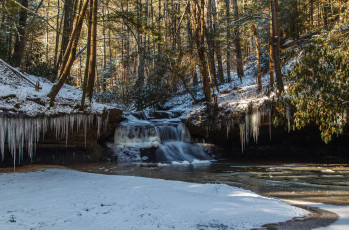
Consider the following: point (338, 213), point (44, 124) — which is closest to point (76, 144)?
point (44, 124)

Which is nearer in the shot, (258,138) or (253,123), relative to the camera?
(253,123)

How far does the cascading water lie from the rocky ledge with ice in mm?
859

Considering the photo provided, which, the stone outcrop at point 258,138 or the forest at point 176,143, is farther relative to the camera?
the stone outcrop at point 258,138

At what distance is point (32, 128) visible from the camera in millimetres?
9258

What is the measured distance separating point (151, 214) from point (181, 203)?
712mm

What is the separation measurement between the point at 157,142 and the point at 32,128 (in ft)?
19.9

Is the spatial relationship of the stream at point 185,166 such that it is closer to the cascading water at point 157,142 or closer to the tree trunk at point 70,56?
the cascading water at point 157,142

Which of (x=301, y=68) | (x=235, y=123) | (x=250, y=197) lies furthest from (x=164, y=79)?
(x=250, y=197)

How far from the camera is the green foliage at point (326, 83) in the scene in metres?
6.37

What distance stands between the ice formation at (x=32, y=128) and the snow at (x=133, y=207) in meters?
3.46

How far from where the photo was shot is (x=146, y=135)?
13438mm

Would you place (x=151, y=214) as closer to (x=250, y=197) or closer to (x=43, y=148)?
(x=250, y=197)

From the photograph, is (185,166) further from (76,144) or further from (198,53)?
(198,53)

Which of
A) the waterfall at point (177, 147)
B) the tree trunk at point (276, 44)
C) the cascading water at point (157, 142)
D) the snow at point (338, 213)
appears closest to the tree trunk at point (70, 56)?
the cascading water at point (157, 142)
